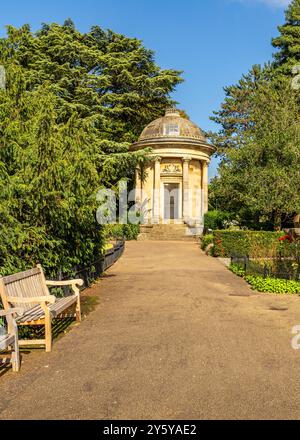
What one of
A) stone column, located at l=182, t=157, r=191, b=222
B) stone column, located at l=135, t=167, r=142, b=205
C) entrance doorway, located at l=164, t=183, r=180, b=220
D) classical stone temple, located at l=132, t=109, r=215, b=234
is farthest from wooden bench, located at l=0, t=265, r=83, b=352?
entrance doorway, located at l=164, t=183, r=180, b=220

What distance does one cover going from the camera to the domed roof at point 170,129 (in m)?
36.9

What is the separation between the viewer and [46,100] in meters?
8.82

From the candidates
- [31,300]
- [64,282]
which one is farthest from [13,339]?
[64,282]

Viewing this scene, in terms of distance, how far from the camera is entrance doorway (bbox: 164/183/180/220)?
37734mm

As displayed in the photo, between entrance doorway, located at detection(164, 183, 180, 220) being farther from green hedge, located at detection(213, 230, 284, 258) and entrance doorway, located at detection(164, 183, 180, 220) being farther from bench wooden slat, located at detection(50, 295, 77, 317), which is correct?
bench wooden slat, located at detection(50, 295, 77, 317)

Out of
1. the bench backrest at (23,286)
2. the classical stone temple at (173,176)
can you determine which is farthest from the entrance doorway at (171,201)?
the bench backrest at (23,286)

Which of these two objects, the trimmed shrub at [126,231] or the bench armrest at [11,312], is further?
the trimmed shrub at [126,231]

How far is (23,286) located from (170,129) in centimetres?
3231

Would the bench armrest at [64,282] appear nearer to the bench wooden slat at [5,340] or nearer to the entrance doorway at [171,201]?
the bench wooden slat at [5,340]

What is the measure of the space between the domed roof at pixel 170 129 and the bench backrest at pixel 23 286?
29928 mm

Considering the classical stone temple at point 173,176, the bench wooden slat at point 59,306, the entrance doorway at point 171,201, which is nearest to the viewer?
the bench wooden slat at point 59,306

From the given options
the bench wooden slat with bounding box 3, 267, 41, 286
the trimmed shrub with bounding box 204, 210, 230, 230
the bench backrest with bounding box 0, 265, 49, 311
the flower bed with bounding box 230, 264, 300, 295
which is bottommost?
the flower bed with bounding box 230, 264, 300, 295
